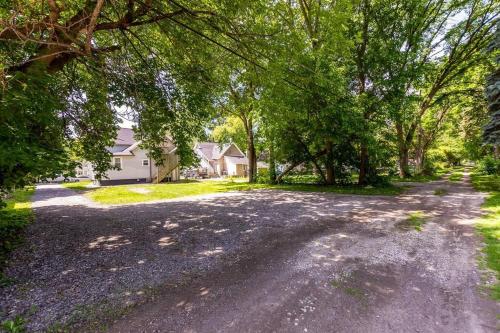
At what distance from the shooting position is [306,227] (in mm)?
6777

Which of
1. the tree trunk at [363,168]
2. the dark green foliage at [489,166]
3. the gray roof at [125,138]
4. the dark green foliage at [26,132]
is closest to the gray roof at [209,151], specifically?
the gray roof at [125,138]

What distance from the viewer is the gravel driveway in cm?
281

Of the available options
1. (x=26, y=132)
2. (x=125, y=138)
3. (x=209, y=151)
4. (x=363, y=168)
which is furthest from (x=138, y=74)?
(x=209, y=151)

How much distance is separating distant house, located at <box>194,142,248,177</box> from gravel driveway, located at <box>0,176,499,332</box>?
33.7 metres

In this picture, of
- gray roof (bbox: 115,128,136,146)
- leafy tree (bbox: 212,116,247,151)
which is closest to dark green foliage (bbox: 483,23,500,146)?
leafy tree (bbox: 212,116,247,151)

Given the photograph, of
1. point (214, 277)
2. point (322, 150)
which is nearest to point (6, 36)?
point (214, 277)

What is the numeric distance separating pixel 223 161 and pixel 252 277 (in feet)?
134

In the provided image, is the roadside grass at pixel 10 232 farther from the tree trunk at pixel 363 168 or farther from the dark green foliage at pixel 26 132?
the tree trunk at pixel 363 168

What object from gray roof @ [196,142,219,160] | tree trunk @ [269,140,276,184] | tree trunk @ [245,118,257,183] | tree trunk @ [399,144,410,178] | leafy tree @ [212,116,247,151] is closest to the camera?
tree trunk @ [269,140,276,184]

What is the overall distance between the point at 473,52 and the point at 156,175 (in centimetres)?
3109

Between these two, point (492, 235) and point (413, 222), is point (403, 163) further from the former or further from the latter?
point (492, 235)

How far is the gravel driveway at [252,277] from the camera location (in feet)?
9.21

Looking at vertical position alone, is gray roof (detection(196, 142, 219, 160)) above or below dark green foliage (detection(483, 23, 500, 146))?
above

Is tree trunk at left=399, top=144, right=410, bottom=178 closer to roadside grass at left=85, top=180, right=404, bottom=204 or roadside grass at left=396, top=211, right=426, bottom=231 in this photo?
roadside grass at left=85, top=180, right=404, bottom=204
